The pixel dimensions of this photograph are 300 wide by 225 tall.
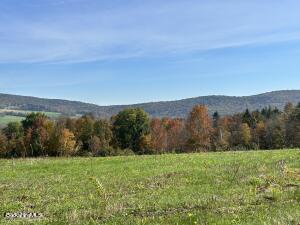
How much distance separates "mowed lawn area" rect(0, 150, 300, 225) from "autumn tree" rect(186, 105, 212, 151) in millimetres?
66302

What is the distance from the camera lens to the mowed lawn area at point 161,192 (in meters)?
13.0

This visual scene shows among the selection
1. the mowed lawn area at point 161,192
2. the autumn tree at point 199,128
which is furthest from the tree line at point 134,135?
the mowed lawn area at point 161,192

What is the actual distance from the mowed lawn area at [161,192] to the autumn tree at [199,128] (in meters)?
66.3

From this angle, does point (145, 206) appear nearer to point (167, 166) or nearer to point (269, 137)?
point (167, 166)

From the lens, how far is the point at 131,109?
4016 inches

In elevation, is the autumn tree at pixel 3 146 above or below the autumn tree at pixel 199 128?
below

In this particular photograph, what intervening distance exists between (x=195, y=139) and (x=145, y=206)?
8242 centimetres

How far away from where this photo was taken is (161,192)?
1855cm

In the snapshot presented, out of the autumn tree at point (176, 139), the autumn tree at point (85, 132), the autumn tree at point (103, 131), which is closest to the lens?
the autumn tree at point (103, 131)

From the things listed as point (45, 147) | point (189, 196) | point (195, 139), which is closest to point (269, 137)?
point (195, 139)

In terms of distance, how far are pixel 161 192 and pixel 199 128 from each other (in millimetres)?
80463

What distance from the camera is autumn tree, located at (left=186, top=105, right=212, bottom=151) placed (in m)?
96.9

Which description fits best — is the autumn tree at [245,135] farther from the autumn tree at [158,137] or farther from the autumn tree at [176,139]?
the autumn tree at [158,137]

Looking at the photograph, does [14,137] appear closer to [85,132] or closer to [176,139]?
[85,132]
